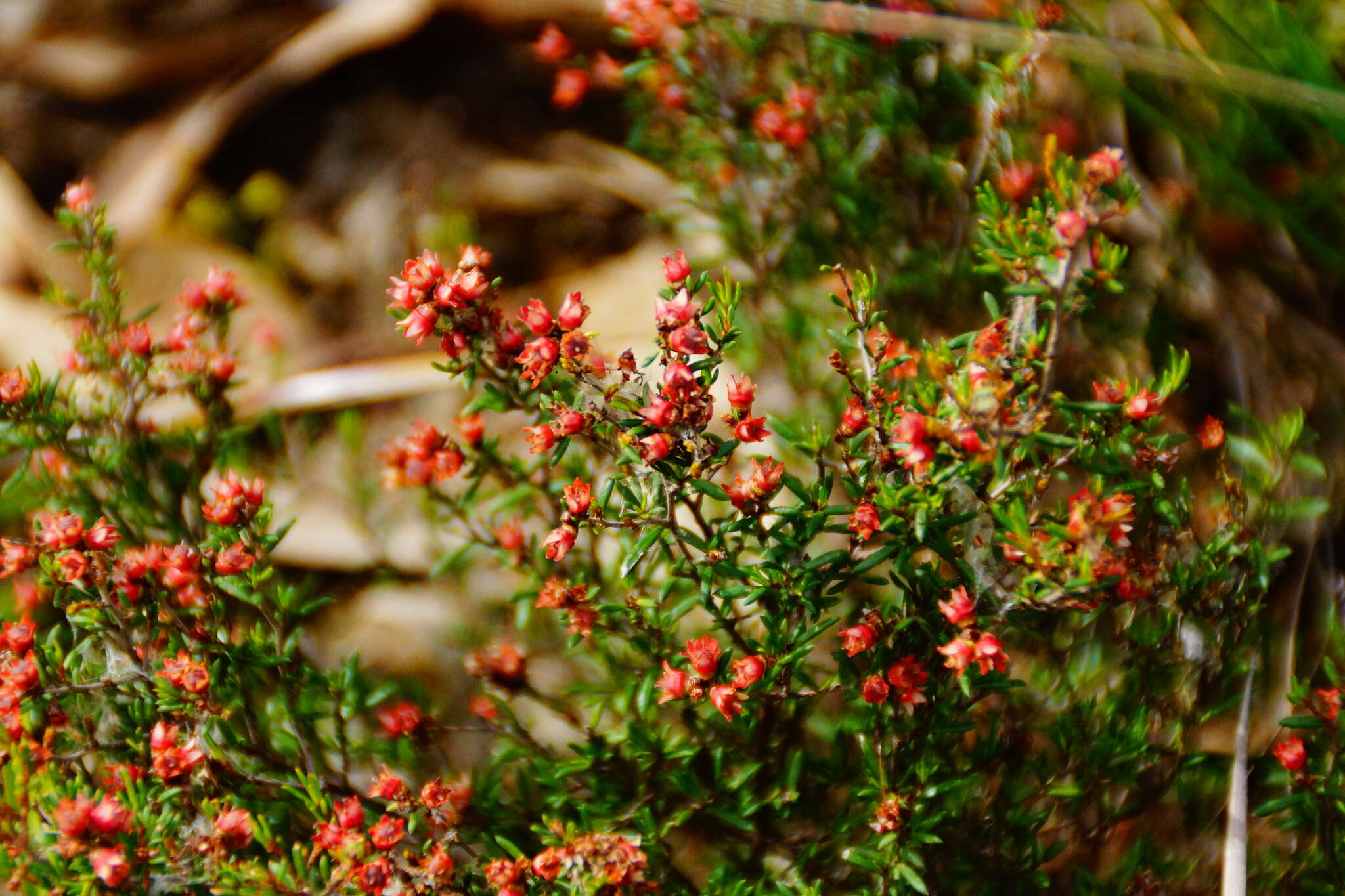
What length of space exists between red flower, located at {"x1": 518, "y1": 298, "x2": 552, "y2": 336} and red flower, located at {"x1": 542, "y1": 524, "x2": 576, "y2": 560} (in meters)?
0.33

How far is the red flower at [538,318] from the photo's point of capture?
1.62 meters

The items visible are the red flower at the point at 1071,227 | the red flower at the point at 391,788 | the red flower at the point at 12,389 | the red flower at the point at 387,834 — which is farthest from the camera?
the red flower at the point at 12,389

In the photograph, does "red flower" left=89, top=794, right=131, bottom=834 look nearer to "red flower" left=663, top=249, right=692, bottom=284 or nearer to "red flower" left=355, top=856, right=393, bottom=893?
"red flower" left=355, top=856, right=393, bottom=893

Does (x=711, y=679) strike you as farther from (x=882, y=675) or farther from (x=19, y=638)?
(x=19, y=638)

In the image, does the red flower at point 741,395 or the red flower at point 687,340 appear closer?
the red flower at point 687,340

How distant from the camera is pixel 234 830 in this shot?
5.66 ft

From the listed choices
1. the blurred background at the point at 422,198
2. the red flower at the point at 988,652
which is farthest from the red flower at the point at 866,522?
the blurred background at the point at 422,198

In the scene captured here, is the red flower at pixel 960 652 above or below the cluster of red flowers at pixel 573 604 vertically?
above

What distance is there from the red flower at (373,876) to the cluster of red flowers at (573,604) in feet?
1.71

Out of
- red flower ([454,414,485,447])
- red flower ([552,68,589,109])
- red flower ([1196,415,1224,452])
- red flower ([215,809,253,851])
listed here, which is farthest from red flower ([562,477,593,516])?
red flower ([552,68,589,109])

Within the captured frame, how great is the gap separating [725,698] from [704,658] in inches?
3.1

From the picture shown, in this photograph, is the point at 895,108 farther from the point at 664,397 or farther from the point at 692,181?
the point at 664,397

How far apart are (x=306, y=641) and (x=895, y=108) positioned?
95.9 inches

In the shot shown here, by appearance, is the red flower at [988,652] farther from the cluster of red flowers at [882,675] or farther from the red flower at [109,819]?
the red flower at [109,819]
